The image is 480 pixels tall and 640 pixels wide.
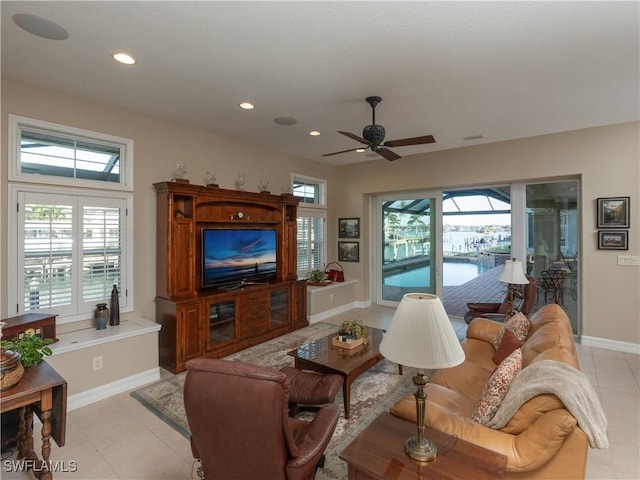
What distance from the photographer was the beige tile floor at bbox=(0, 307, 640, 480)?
2.23 m

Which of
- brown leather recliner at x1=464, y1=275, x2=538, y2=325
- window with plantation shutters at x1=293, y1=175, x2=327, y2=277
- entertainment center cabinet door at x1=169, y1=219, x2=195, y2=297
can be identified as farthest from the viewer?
window with plantation shutters at x1=293, y1=175, x2=327, y2=277

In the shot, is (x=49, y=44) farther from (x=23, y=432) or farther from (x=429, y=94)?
(x=429, y=94)

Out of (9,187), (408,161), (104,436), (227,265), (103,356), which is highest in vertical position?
(408,161)

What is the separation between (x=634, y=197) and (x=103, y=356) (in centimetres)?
651

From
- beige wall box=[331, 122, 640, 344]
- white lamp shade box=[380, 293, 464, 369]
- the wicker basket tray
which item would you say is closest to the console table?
white lamp shade box=[380, 293, 464, 369]

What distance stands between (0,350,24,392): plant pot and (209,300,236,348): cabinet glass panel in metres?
2.14

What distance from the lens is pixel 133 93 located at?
344cm

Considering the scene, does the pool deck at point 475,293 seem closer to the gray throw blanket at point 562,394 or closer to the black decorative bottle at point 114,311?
the gray throw blanket at point 562,394

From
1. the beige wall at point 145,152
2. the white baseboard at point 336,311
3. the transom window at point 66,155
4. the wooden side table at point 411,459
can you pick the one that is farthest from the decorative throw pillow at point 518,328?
the transom window at point 66,155

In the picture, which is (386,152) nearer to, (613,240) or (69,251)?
(613,240)

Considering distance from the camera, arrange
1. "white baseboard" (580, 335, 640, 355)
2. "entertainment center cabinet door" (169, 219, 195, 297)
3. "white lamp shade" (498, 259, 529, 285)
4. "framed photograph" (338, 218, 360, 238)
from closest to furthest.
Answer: "white lamp shade" (498, 259, 529, 285)
"entertainment center cabinet door" (169, 219, 195, 297)
"white baseboard" (580, 335, 640, 355)
"framed photograph" (338, 218, 360, 238)

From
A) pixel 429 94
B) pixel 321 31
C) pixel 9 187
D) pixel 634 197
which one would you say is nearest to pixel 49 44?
pixel 9 187

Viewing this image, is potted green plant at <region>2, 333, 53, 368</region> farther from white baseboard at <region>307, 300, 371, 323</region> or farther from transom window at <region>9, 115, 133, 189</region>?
white baseboard at <region>307, 300, 371, 323</region>

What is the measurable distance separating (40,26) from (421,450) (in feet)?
11.7
